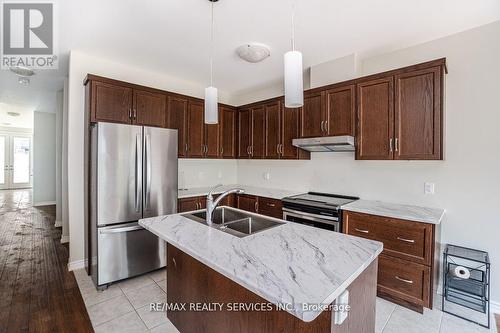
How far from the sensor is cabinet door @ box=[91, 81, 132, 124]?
277 cm

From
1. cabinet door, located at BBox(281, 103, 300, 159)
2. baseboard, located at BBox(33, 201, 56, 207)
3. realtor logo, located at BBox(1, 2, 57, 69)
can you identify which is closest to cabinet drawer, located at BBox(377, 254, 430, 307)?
cabinet door, located at BBox(281, 103, 300, 159)

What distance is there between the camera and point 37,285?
2658mm

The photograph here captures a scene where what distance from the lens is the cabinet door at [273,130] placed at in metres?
3.69

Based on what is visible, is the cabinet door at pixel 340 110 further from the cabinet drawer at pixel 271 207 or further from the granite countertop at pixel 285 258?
the granite countertop at pixel 285 258

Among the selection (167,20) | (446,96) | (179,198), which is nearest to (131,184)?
(179,198)

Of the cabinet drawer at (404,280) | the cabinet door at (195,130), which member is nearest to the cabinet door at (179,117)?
the cabinet door at (195,130)

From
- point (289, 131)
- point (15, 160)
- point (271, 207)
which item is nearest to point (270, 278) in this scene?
point (271, 207)

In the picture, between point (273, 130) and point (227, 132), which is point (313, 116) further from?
point (227, 132)

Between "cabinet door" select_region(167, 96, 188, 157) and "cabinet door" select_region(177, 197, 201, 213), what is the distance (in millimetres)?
693

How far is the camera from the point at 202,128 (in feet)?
12.7

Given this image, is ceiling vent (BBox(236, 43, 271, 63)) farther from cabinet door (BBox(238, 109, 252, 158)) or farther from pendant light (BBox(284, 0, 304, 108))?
pendant light (BBox(284, 0, 304, 108))

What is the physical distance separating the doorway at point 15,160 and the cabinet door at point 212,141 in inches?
407

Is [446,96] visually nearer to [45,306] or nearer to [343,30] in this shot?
[343,30]

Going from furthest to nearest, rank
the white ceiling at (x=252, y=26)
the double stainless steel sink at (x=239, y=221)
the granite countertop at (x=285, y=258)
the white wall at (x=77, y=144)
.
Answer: the white wall at (x=77, y=144) → the white ceiling at (x=252, y=26) → the double stainless steel sink at (x=239, y=221) → the granite countertop at (x=285, y=258)
